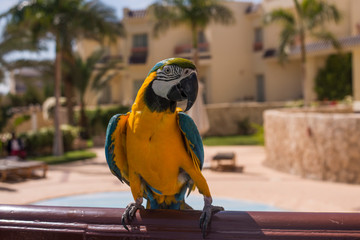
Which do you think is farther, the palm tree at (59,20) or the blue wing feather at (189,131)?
the palm tree at (59,20)

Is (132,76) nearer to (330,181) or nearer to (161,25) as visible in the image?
(161,25)

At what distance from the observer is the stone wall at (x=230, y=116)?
21.5m

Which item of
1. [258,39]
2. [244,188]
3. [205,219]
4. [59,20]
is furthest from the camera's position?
[258,39]

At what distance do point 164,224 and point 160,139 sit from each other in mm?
647

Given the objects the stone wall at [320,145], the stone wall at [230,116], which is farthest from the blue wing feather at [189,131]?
A: the stone wall at [230,116]

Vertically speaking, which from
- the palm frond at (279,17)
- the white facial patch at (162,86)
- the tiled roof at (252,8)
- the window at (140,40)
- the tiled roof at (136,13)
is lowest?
the white facial patch at (162,86)

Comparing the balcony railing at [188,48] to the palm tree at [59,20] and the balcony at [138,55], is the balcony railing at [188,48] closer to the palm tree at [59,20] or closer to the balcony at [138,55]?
the balcony at [138,55]

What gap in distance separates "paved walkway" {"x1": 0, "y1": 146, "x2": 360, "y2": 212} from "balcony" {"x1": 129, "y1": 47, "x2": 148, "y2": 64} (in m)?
16.2

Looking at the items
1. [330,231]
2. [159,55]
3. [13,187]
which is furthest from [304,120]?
[159,55]

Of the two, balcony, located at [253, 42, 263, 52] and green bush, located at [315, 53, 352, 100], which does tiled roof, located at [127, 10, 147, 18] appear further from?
green bush, located at [315, 53, 352, 100]

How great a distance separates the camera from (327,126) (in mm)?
9031

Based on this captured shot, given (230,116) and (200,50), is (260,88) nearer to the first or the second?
(200,50)

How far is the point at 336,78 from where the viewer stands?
924 inches

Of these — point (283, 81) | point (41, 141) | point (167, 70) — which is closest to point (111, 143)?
point (167, 70)
